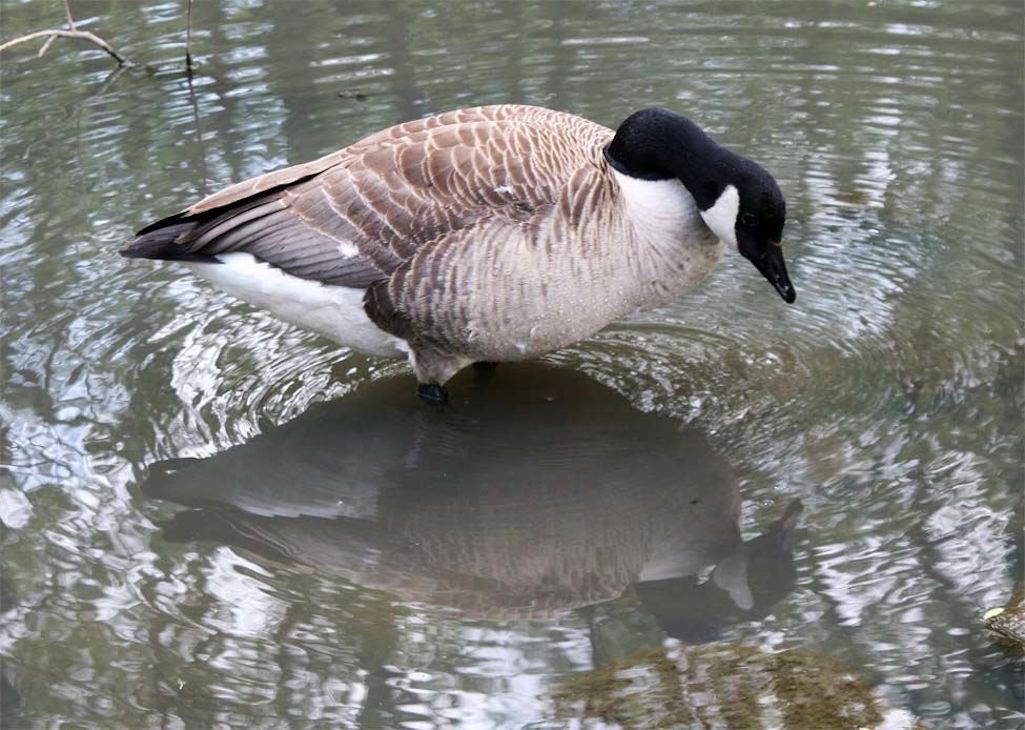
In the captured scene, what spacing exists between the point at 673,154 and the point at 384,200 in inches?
51.3

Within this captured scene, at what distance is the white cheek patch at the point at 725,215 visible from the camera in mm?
5688

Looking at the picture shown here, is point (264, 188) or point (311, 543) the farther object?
point (264, 188)

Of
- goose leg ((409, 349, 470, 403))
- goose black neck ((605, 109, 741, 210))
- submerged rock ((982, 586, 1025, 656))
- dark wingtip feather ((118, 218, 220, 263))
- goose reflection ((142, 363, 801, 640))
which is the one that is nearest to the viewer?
submerged rock ((982, 586, 1025, 656))

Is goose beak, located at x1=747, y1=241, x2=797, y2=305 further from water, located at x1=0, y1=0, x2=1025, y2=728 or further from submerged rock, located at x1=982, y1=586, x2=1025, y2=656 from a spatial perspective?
submerged rock, located at x1=982, y1=586, x2=1025, y2=656

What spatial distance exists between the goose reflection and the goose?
404mm

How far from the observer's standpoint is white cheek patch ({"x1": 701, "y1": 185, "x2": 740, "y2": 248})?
569 centimetres

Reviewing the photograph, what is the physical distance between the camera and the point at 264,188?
20.3 ft

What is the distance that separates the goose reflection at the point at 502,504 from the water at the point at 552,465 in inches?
0.7

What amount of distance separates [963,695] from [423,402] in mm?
3050

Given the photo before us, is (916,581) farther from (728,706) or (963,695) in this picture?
(728,706)

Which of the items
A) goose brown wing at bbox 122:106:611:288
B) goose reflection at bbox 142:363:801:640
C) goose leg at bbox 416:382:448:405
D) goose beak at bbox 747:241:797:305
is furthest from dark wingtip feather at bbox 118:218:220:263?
goose beak at bbox 747:241:797:305

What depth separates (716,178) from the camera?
18.8ft

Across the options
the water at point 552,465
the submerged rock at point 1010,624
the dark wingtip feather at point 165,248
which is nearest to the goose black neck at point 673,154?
Result: the water at point 552,465

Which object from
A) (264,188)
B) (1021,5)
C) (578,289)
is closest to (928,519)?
(578,289)
